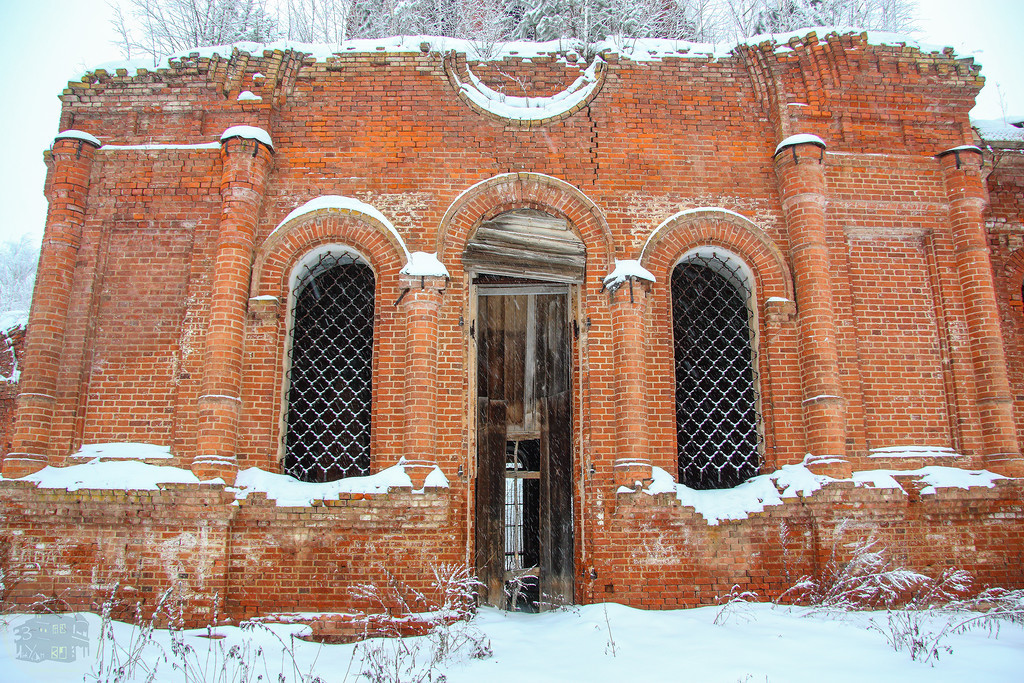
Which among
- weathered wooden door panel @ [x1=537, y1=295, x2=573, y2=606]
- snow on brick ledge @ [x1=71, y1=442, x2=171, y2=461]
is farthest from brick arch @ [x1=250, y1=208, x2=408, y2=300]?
snow on brick ledge @ [x1=71, y1=442, x2=171, y2=461]

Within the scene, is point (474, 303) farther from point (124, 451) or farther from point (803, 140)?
point (803, 140)

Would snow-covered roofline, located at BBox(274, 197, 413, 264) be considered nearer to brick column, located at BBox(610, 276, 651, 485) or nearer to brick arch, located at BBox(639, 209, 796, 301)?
brick column, located at BBox(610, 276, 651, 485)

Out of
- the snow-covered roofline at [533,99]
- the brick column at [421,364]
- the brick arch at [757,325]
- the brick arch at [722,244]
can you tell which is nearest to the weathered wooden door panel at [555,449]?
the brick arch at [757,325]

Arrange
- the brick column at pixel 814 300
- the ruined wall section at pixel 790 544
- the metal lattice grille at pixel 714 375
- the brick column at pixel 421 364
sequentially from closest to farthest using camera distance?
the ruined wall section at pixel 790 544 → the brick column at pixel 421 364 → the brick column at pixel 814 300 → the metal lattice grille at pixel 714 375

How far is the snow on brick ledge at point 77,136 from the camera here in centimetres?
738

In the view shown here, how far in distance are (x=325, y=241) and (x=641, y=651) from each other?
510 centimetres

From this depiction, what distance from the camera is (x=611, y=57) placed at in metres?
7.79

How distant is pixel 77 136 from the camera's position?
291 inches

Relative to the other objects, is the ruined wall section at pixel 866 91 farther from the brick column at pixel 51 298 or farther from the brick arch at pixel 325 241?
the brick column at pixel 51 298

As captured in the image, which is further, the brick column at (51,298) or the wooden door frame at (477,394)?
the wooden door frame at (477,394)

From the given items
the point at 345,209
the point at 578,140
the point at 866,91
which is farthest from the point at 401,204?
the point at 866,91

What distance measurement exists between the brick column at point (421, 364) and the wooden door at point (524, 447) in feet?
2.61

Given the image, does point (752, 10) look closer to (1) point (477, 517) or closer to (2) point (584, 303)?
(2) point (584, 303)

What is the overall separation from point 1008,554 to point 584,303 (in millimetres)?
4992
